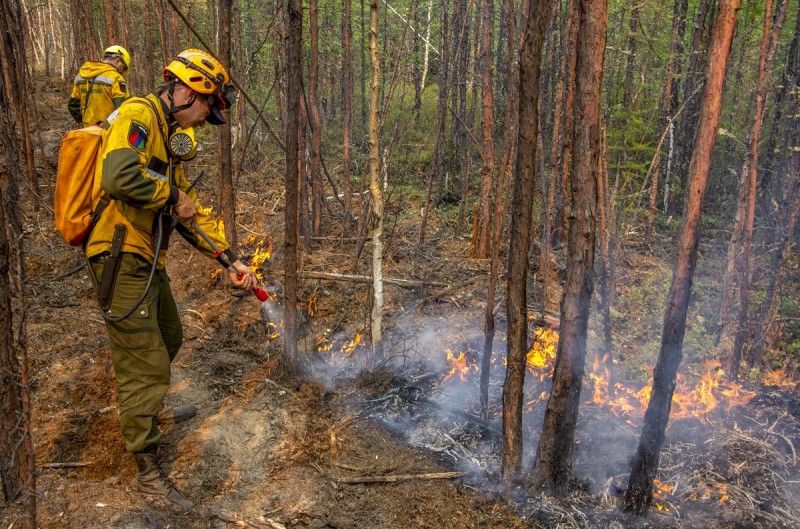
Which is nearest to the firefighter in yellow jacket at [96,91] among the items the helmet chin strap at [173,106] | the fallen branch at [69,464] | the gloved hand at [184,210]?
the helmet chin strap at [173,106]

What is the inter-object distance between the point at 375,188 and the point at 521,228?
2213 mm

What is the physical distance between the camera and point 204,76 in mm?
3840

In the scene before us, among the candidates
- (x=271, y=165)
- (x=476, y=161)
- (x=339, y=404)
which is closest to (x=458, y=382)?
(x=339, y=404)

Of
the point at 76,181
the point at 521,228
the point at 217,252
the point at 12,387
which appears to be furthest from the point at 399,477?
the point at 76,181

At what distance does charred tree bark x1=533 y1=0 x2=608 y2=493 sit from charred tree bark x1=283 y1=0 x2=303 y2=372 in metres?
2.50

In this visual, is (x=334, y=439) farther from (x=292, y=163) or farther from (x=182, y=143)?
(x=182, y=143)

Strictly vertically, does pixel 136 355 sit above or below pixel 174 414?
above

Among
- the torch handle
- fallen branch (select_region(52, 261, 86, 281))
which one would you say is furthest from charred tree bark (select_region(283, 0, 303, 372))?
fallen branch (select_region(52, 261, 86, 281))

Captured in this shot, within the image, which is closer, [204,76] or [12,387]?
[12,387]

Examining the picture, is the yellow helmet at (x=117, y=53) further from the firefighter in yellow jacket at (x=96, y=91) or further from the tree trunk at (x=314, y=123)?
the tree trunk at (x=314, y=123)

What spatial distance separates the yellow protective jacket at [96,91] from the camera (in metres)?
6.56

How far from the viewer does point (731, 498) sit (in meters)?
4.30

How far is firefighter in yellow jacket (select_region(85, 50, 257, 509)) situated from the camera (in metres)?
3.62

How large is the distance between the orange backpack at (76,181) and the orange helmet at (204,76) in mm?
715
